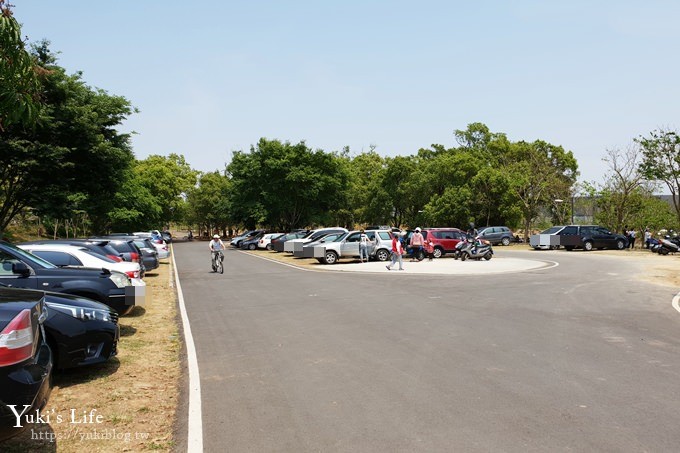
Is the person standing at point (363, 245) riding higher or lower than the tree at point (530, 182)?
lower

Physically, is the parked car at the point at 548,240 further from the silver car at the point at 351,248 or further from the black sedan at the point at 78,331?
the black sedan at the point at 78,331

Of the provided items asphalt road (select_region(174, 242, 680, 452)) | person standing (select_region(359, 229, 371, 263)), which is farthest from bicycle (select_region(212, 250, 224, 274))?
asphalt road (select_region(174, 242, 680, 452))

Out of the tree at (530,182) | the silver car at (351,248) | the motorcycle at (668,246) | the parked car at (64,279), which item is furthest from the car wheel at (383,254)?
the tree at (530,182)

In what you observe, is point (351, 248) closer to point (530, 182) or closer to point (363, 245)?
point (363, 245)

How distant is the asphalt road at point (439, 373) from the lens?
4609 millimetres

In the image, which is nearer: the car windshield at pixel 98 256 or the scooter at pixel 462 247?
the car windshield at pixel 98 256

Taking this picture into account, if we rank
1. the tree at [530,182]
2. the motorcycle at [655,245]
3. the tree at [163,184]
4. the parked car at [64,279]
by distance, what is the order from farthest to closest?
the tree at [163,184], the tree at [530,182], the motorcycle at [655,245], the parked car at [64,279]

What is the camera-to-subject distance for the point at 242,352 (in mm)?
7887

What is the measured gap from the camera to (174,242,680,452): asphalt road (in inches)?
181

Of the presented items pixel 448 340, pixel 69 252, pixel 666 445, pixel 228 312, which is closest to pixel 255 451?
pixel 666 445

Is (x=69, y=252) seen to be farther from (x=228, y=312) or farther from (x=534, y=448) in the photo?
(x=534, y=448)

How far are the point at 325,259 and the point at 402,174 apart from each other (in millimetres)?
39546

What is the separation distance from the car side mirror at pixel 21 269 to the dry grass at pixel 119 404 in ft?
5.76

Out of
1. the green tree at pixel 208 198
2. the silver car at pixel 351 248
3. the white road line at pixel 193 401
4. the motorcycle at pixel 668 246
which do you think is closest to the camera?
the white road line at pixel 193 401
